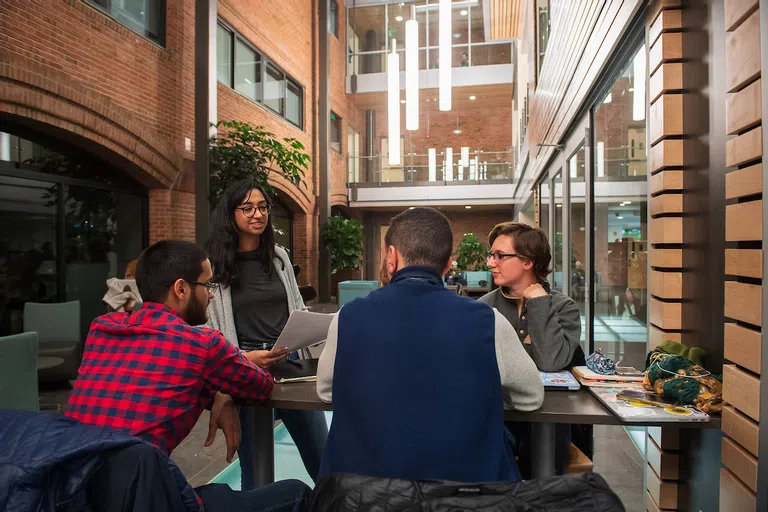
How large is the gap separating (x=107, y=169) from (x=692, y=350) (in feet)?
21.5

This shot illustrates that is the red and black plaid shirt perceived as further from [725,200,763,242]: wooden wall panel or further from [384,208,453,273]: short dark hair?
[725,200,763,242]: wooden wall panel

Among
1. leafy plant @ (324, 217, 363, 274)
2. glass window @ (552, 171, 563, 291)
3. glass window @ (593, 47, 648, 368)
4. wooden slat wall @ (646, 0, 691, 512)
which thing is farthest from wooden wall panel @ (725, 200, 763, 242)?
leafy plant @ (324, 217, 363, 274)

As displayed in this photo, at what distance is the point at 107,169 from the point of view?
6.43 metres

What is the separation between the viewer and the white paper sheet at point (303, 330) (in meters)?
1.75

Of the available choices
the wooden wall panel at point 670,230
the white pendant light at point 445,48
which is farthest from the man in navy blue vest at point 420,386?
the white pendant light at point 445,48

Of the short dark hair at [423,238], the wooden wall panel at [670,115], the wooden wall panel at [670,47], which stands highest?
the wooden wall panel at [670,47]

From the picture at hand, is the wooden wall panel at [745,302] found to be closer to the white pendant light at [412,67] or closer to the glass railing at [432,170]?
the white pendant light at [412,67]

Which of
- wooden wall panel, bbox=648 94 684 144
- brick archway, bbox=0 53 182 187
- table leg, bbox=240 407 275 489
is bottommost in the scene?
table leg, bbox=240 407 275 489

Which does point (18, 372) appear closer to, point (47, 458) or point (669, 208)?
point (47, 458)

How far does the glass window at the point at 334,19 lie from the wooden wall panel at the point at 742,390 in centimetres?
1406

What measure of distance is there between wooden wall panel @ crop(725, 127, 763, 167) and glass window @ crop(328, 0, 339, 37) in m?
13.8

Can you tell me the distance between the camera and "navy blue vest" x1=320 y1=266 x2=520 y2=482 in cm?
121

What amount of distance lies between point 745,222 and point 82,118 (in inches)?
233

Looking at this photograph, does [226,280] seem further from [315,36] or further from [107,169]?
[315,36]
